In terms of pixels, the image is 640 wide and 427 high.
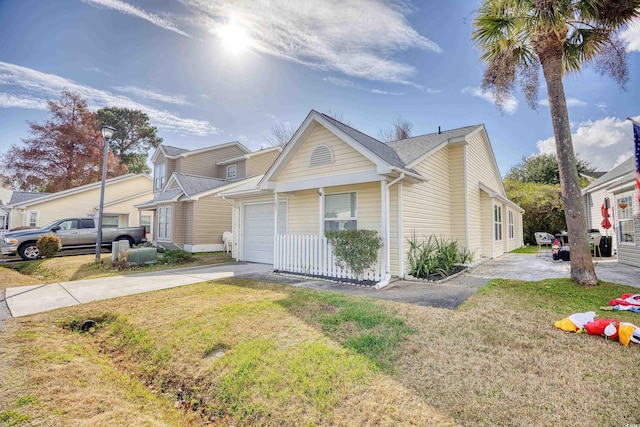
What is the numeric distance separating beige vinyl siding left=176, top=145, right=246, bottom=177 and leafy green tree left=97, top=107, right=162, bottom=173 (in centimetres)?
2072

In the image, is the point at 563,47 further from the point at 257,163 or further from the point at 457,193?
the point at 257,163

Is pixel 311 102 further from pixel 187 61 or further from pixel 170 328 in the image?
pixel 170 328

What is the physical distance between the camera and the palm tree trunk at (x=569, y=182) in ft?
21.4

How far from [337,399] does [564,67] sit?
1001 centimetres

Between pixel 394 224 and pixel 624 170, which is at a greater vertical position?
pixel 624 170

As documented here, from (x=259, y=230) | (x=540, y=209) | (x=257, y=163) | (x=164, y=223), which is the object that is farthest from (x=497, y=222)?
(x=164, y=223)

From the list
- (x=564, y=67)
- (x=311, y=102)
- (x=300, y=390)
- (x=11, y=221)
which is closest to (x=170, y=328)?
(x=300, y=390)

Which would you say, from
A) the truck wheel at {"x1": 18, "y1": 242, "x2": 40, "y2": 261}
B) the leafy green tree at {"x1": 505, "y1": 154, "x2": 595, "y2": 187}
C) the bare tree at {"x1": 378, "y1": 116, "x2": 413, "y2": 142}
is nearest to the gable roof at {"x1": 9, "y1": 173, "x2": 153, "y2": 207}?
the truck wheel at {"x1": 18, "y1": 242, "x2": 40, "y2": 261}

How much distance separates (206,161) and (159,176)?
3.79 metres

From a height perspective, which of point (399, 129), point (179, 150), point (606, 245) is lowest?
point (606, 245)

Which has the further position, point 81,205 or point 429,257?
point 81,205

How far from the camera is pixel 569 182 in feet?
21.9

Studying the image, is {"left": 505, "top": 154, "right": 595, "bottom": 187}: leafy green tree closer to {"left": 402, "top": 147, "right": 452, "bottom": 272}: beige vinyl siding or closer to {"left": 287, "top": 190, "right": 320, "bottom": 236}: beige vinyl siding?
{"left": 402, "top": 147, "right": 452, "bottom": 272}: beige vinyl siding

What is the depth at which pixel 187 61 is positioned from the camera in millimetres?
12398
